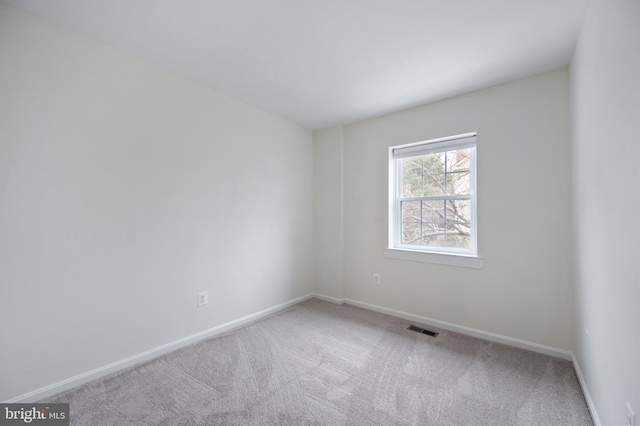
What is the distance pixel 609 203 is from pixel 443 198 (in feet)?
5.39

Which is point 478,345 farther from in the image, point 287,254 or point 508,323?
point 287,254

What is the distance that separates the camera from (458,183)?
2895 mm

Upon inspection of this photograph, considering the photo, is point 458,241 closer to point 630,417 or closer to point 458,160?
point 458,160

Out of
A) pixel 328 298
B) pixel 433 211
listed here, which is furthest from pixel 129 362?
pixel 433 211

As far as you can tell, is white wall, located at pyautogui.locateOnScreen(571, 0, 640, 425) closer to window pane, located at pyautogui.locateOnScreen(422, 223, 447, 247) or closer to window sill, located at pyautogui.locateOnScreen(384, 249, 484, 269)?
window sill, located at pyautogui.locateOnScreen(384, 249, 484, 269)

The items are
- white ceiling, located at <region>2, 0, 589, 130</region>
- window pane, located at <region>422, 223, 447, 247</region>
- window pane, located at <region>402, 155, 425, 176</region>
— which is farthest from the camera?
window pane, located at <region>402, 155, 425, 176</region>

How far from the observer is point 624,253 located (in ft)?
3.76

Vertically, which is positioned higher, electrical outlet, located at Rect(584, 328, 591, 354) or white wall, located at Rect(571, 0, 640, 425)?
white wall, located at Rect(571, 0, 640, 425)

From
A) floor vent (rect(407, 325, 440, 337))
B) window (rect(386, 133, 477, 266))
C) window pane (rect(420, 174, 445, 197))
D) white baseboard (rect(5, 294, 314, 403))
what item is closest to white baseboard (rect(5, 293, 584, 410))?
white baseboard (rect(5, 294, 314, 403))

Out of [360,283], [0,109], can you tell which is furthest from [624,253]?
[0,109]

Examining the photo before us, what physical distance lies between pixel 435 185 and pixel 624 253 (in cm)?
196

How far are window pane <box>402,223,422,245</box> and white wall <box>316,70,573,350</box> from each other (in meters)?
0.29

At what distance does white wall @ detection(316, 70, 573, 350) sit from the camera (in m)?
2.26

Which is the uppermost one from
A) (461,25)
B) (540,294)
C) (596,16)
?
(461,25)
